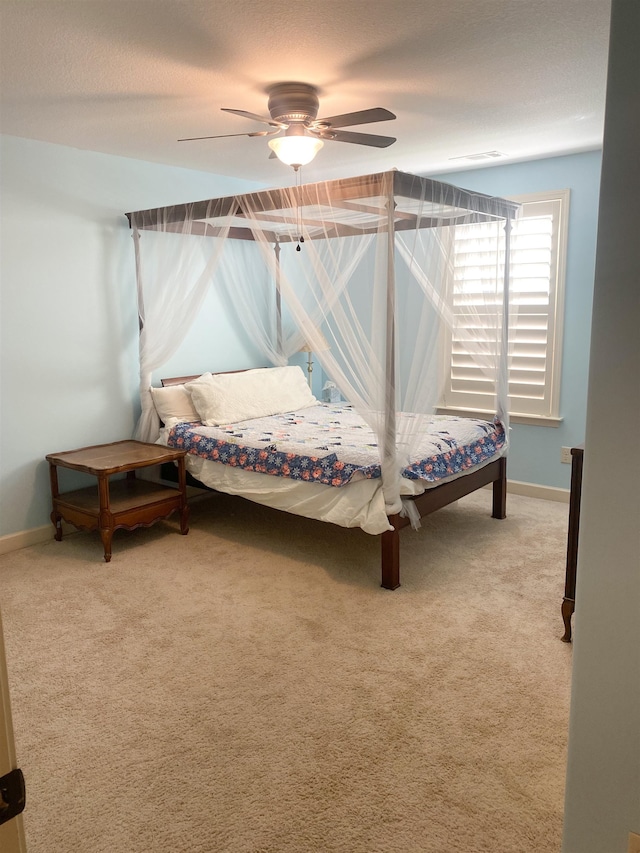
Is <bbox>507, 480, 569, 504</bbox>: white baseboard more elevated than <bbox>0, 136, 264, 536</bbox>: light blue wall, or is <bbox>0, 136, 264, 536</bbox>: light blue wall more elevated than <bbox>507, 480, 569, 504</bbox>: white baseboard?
<bbox>0, 136, 264, 536</bbox>: light blue wall

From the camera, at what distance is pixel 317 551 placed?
4055 millimetres

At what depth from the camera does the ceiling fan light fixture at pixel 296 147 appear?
124 inches

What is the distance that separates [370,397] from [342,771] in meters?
1.89

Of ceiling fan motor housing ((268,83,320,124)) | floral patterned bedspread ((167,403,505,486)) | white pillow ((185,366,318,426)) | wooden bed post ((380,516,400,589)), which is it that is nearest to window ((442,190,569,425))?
floral patterned bedspread ((167,403,505,486))

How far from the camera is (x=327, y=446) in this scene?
394 cm

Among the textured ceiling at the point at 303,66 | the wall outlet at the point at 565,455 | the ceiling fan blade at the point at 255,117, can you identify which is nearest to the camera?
the textured ceiling at the point at 303,66

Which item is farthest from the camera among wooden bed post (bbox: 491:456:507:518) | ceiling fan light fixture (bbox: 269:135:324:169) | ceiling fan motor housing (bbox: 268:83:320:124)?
wooden bed post (bbox: 491:456:507:518)

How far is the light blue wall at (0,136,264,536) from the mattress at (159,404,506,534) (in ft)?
2.03

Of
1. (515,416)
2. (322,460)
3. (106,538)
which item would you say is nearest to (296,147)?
(322,460)

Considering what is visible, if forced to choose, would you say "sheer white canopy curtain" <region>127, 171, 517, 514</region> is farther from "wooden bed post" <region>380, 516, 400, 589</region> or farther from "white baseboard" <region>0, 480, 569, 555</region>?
"white baseboard" <region>0, 480, 569, 555</region>

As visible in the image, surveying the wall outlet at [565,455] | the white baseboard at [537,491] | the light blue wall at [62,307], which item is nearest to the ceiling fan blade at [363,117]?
the light blue wall at [62,307]

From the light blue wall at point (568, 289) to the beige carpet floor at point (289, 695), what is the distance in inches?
39.7

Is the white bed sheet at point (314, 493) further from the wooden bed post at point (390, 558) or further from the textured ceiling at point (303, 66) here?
the textured ceiling at point (303, 66)

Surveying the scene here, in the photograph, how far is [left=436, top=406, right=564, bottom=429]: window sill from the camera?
4.92 meters
